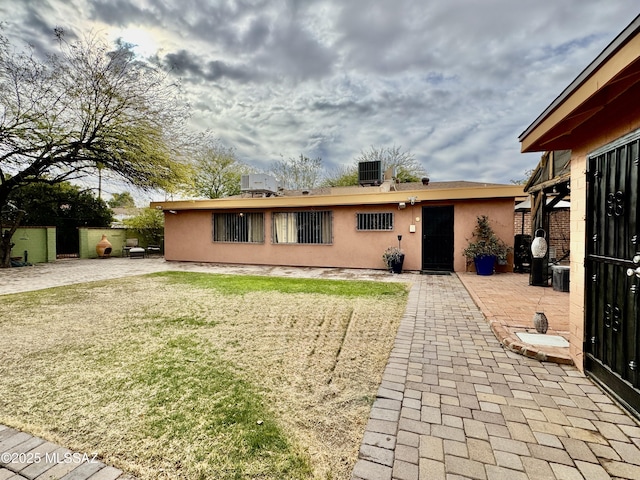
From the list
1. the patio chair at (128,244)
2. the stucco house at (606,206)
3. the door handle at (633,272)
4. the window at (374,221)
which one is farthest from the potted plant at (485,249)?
the patio chair at (128,244)

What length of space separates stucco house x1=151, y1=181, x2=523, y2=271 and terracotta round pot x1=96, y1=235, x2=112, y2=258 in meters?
4.40

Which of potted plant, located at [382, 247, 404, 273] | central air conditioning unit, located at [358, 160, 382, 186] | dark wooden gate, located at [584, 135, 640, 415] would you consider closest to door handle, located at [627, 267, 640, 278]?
dark wooden gate, located at [584, 135, 640, 415]

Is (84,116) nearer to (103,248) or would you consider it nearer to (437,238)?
(103,248)

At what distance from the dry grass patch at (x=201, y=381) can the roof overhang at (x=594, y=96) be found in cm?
261

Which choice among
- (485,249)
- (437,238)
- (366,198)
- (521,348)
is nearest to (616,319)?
(521,348)

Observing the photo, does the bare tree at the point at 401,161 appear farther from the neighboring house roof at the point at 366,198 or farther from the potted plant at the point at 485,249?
the potted plant at the point at 485,249

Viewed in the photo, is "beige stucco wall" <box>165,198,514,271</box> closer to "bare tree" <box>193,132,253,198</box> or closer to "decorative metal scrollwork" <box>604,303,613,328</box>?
"decorative metal scrollwork" <box>604,303,613,328</box>

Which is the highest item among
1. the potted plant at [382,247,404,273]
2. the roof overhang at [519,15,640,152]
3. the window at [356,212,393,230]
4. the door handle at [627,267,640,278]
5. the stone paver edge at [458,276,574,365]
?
the roof overhang at [519,15,640,152]

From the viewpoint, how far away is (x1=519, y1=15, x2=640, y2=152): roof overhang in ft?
5.25

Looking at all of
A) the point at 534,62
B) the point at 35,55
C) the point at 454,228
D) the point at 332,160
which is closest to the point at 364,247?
the point at 454,228

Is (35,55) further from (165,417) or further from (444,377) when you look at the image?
(444,377)

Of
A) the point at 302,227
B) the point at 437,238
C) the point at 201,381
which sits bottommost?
Answer: the point at 201,381

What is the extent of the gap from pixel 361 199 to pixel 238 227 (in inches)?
206

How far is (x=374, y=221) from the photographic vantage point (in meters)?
10.3
